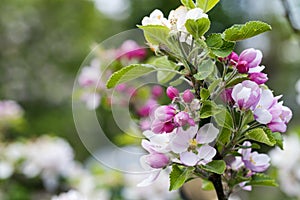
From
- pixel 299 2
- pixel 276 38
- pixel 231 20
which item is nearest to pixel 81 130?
pixel 299 2

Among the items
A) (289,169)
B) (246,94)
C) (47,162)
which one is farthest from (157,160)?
(47,162)

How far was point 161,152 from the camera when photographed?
553 millimetres

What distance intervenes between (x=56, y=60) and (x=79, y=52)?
42 cm

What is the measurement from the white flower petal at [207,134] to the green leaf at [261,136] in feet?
0.15

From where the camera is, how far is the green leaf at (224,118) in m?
0.55

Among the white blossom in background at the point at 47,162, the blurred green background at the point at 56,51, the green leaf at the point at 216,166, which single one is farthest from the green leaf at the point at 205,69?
→ the blurred green background at the point at 56,51

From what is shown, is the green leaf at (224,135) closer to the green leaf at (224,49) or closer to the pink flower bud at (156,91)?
the green leaf at (224,49)

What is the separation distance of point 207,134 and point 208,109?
0.04 m

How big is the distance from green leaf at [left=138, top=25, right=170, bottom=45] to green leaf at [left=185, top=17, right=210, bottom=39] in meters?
0.04

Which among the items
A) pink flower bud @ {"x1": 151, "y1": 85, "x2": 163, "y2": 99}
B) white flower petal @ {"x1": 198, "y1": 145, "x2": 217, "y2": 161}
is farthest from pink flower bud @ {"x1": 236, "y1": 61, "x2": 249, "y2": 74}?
pink flower bud @ {"x1": 151, "y1": 85, "x2": 163, "y2": 99}

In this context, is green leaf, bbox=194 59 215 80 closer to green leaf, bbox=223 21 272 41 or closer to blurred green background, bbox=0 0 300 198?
green leaf, bbox=223 21 272 41

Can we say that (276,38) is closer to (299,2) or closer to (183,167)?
(299,2)

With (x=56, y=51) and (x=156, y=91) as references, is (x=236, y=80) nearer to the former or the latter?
(x=156, y=91)

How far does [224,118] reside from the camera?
1.80 feet
